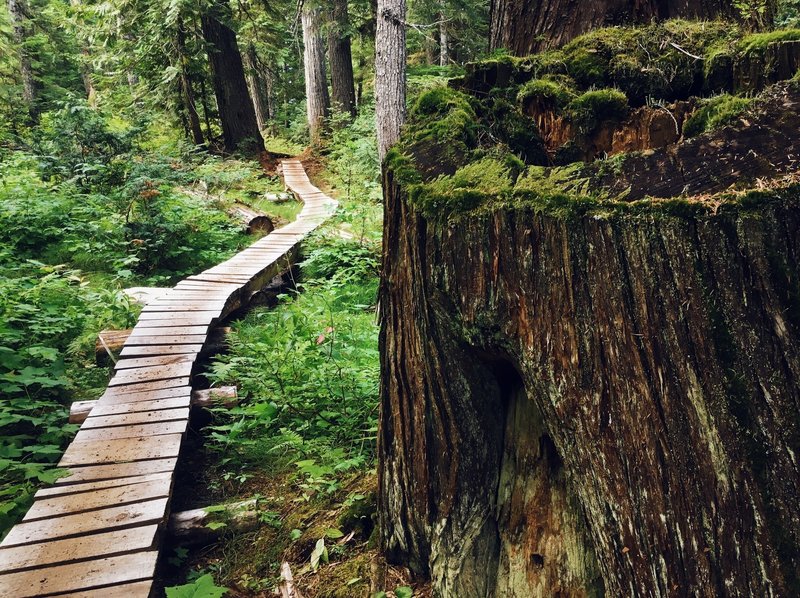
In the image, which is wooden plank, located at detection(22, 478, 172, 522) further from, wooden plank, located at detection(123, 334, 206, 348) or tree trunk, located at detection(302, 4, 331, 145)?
tree trunk, located at detection(302, 4, 331, 145)

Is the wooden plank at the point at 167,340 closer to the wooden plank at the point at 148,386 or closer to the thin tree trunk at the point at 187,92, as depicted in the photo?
the wooden plank at the point at 148,386

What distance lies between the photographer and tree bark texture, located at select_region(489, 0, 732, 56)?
331 cm

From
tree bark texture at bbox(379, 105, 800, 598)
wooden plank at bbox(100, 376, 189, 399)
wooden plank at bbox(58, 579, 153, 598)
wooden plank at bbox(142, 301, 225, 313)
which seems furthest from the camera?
wooden plank at bbox(142, 301, 225, 313)

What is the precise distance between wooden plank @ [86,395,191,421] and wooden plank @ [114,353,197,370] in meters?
0.65

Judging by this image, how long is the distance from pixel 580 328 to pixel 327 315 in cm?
502

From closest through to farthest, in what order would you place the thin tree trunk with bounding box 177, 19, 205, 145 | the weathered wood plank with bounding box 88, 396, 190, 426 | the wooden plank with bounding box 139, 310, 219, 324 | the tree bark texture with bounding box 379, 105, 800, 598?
1. the tree bark texture with bounding box 379, 105, 800, 598
2. the weathered wood plank with bounding box 88, 396, 190, 426
3. the wooden plank with bounding box 139, 310, 219, 324
4. the thin tree trunk with bounding box 177, 19, 205, 145

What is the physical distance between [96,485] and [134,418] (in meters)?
0.76

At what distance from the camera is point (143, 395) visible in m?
4.47

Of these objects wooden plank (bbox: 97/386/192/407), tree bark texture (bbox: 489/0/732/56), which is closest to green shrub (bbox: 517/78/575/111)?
tree bark texture (bbox: 489/0/732/56)

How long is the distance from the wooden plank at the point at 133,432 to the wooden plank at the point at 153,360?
39.5 inches

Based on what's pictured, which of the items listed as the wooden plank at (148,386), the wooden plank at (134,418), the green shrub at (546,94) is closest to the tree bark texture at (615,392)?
the green shrub at (546,94)

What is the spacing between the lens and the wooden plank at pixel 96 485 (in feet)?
11.0

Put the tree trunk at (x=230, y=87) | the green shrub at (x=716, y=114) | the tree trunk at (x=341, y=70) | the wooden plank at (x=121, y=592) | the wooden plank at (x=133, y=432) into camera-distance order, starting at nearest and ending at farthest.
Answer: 1. the green shrub at (x=716, y=114)
2. the wooden plank at (x=121, y=592)
3. the wooden plank at (x=133, y=432)
4. the tree trunk at (x=230, y=87)
5. the tree trunk at (x=341, y=70)

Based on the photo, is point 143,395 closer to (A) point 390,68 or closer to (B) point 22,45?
(A) point 390,68
